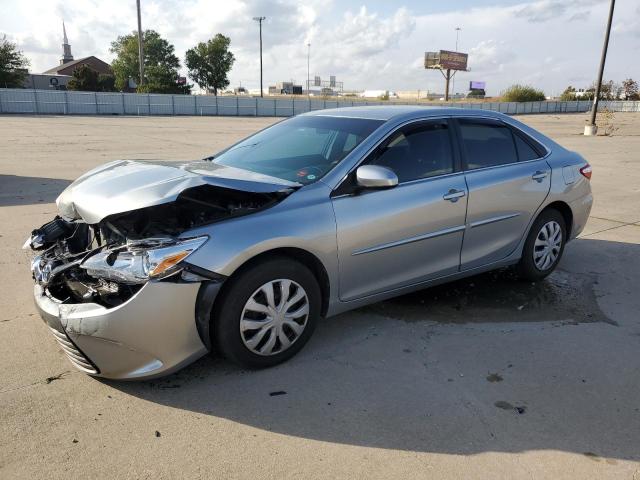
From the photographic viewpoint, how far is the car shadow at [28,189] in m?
7.93

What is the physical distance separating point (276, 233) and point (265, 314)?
491mm

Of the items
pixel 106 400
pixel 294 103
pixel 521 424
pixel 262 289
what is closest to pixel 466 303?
pixel 521 424

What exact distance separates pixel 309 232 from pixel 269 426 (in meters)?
1.14

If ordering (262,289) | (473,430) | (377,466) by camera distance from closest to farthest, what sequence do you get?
(377,466), (473,430), (262,289)

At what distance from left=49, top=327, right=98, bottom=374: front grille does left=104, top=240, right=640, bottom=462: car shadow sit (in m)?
0.21

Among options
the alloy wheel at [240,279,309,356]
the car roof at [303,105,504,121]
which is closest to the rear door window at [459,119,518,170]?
the car roof at [303,105,504,121]

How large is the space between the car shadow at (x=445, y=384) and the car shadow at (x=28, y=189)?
19.4 feet

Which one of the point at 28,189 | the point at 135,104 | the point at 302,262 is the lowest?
the point at 28,189

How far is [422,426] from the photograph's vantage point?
111 inches

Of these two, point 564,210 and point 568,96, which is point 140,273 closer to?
point 564,210

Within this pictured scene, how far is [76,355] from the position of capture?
118 inches

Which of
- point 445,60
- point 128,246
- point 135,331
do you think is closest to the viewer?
point 135,331

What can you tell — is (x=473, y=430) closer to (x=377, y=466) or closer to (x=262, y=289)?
(x=377, y=466)

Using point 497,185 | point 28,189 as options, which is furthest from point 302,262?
point 28,189
